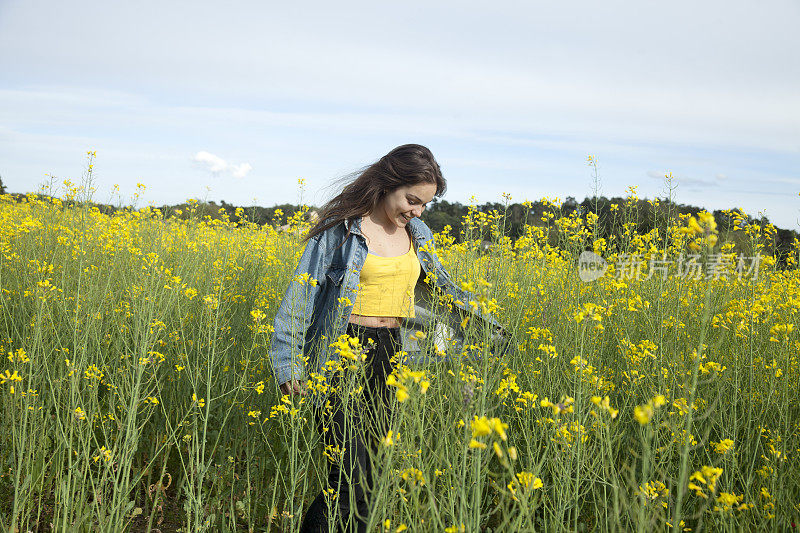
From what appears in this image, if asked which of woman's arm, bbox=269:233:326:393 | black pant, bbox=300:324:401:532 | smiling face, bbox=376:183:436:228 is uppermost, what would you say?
smiling face, bbox=376:183:436:228

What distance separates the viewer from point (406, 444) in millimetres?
1432

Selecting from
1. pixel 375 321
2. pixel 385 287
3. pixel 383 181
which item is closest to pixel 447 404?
pixel 375 321

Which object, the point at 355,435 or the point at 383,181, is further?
the point at 383,181

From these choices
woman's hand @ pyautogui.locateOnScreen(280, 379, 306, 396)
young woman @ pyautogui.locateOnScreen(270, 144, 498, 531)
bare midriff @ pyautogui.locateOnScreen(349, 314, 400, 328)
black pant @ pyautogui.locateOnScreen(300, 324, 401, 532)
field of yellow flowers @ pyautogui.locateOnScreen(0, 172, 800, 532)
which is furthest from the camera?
bare midriff @ pyautogui.locateOnScreen(349, 314, 400, 328)

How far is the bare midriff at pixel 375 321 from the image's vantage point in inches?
92.5

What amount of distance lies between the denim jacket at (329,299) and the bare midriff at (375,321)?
8cm

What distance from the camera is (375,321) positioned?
7.85ft

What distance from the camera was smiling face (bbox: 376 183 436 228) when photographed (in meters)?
2.44

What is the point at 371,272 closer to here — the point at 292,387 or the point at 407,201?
the point at 407,201

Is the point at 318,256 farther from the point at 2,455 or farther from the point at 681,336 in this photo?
the point at 681,336

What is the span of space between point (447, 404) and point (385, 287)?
0.58 m

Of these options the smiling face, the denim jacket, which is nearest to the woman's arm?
the denim jacket

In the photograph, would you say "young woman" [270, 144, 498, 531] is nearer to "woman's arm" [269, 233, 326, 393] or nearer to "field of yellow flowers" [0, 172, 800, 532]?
"woman's arm" [269, 233, 326, 393]

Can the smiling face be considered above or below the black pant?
above
